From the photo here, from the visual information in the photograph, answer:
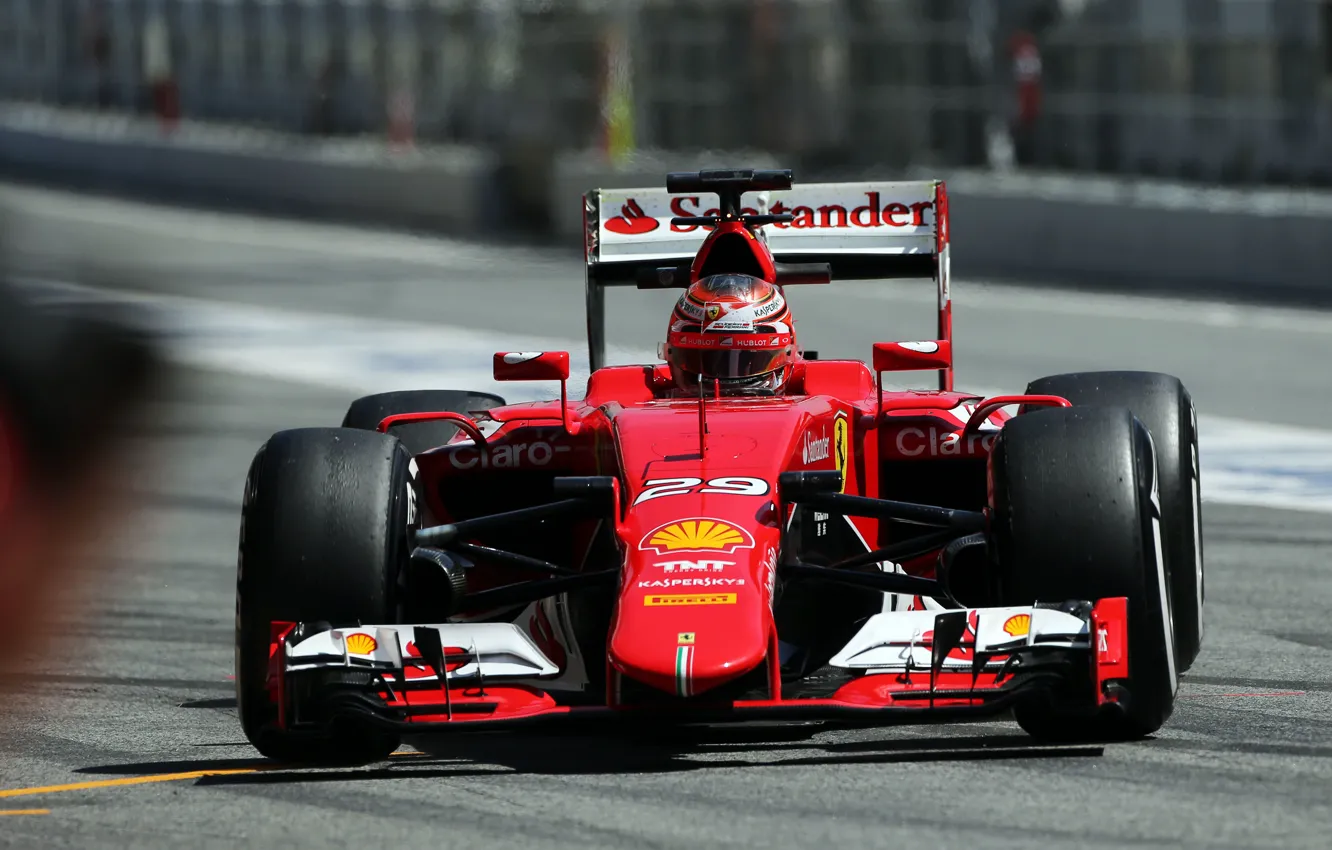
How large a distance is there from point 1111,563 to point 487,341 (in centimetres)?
1498

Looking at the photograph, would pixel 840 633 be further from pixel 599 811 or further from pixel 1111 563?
pixel 599 811

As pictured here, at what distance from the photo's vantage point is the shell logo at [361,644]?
252 inches

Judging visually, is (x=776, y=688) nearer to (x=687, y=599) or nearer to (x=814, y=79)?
(x=687, y=599)

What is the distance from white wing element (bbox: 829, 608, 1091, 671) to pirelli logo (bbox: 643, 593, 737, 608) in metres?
0.40

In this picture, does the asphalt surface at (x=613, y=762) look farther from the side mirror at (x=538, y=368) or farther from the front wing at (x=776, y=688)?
the side mirror at (x=538, y=368)

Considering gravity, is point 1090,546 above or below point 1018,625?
above

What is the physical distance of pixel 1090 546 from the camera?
6453 millimetres

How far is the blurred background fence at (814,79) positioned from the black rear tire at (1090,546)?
17443 millimetres

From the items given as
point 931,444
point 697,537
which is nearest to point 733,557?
point 697,537

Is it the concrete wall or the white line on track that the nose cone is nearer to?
the white line on track

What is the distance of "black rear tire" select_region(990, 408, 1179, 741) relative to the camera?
21.1ft

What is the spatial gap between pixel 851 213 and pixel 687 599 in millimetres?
3525

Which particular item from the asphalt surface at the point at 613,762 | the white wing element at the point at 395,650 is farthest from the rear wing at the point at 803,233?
the white wing element at the point at 395,650

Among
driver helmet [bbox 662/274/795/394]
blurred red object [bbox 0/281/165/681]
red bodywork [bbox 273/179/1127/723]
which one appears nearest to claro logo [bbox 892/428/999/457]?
red bodywork [bbox 273/179/1127/723]
